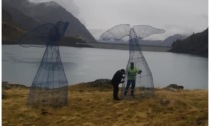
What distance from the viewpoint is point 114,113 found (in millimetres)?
9352

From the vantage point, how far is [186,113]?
30.0 feet

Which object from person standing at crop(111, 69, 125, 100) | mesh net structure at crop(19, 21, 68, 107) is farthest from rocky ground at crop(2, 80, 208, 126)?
mesh net structure at crop(19, 21, 68, 107)

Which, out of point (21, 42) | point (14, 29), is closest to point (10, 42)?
point (14, 29)

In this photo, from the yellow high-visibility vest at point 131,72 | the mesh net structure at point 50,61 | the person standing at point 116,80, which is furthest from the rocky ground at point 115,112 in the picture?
the yellow high-visibility vest at point 131,72

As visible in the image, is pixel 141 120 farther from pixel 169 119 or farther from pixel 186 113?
pixel 186 113

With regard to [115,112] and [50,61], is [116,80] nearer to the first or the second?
[115,112]

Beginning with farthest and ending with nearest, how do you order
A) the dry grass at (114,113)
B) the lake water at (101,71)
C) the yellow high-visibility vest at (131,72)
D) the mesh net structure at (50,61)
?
the lake water at (101,71), the yellow high-visibility vest at (131,72), the mesh net structure at (50,61), the dry grass at (114,113)

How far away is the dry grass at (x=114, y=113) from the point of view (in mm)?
8766

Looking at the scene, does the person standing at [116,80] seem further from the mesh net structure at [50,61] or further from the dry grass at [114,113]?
the mesh net structure at [50,61]

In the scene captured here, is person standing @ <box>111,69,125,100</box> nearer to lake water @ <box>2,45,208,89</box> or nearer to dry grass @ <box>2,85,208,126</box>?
dry grass @ <box>2,85,208,126</box>

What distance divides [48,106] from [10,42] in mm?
74318

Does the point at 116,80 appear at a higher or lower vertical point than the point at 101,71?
higher

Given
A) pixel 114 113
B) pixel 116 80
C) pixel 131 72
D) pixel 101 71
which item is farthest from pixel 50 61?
pixel 101 71

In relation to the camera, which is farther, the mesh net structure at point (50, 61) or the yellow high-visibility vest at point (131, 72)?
the yellow high-visibility vest at point (131, 72)
